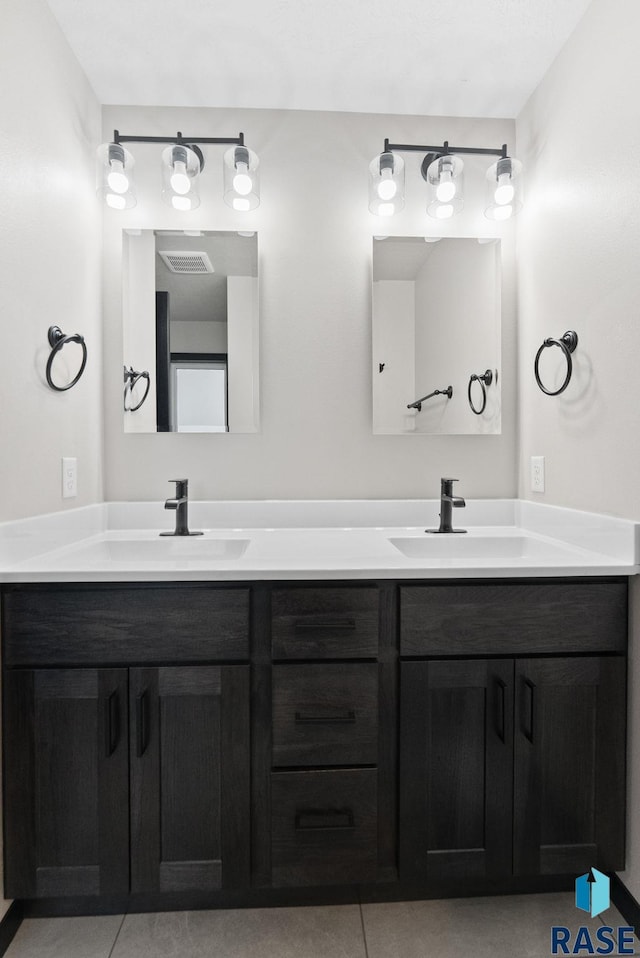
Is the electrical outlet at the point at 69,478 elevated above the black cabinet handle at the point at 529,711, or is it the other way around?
the electrical outlet at the point at 69,478

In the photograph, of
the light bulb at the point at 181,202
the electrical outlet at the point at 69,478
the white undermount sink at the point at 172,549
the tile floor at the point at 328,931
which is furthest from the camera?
the light bulb at the point at 181,202

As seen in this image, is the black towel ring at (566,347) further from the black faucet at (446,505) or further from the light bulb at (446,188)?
the light bulb at (446,188)

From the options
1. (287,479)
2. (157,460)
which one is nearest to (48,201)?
(157,460)

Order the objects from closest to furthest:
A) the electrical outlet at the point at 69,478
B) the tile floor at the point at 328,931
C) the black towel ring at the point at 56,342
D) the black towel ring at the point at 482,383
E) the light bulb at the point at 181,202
A: 1. the tile floor at the point at 328,931
2. the black towel ring at the point at 56,342
3. the electrical outlet at the point at 69,478
4. the light bulb at the point at 181,202
5. the black towel ring at the point at 482,383

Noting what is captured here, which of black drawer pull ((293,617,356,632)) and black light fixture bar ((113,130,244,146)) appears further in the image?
black light fixture bar ((113,130,244,146))

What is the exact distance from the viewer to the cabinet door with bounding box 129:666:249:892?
4.01 ft

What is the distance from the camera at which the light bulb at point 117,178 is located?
1.69 meters

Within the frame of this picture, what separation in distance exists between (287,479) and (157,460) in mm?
459

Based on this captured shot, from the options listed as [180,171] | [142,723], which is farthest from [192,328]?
[142,723]

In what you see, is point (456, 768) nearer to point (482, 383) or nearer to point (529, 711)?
point (529, 711)

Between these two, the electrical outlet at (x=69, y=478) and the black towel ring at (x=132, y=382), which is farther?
the black towel ring at (x=132, y=382)

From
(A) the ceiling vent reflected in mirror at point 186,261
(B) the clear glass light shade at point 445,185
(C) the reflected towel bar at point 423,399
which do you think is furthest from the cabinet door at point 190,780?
(B) the clear glass light shade at point 445,185

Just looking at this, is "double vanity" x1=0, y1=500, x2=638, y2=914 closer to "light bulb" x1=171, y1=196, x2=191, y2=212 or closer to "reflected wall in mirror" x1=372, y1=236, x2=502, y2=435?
"reflected wall in mirror" x1=372, y1=236, x2=502, y2=435

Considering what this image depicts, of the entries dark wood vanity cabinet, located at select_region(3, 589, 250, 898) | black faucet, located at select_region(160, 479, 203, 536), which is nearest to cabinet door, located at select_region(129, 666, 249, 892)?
dark wood vanity cabinet, located at select_region(3, 589, 250, 898)
